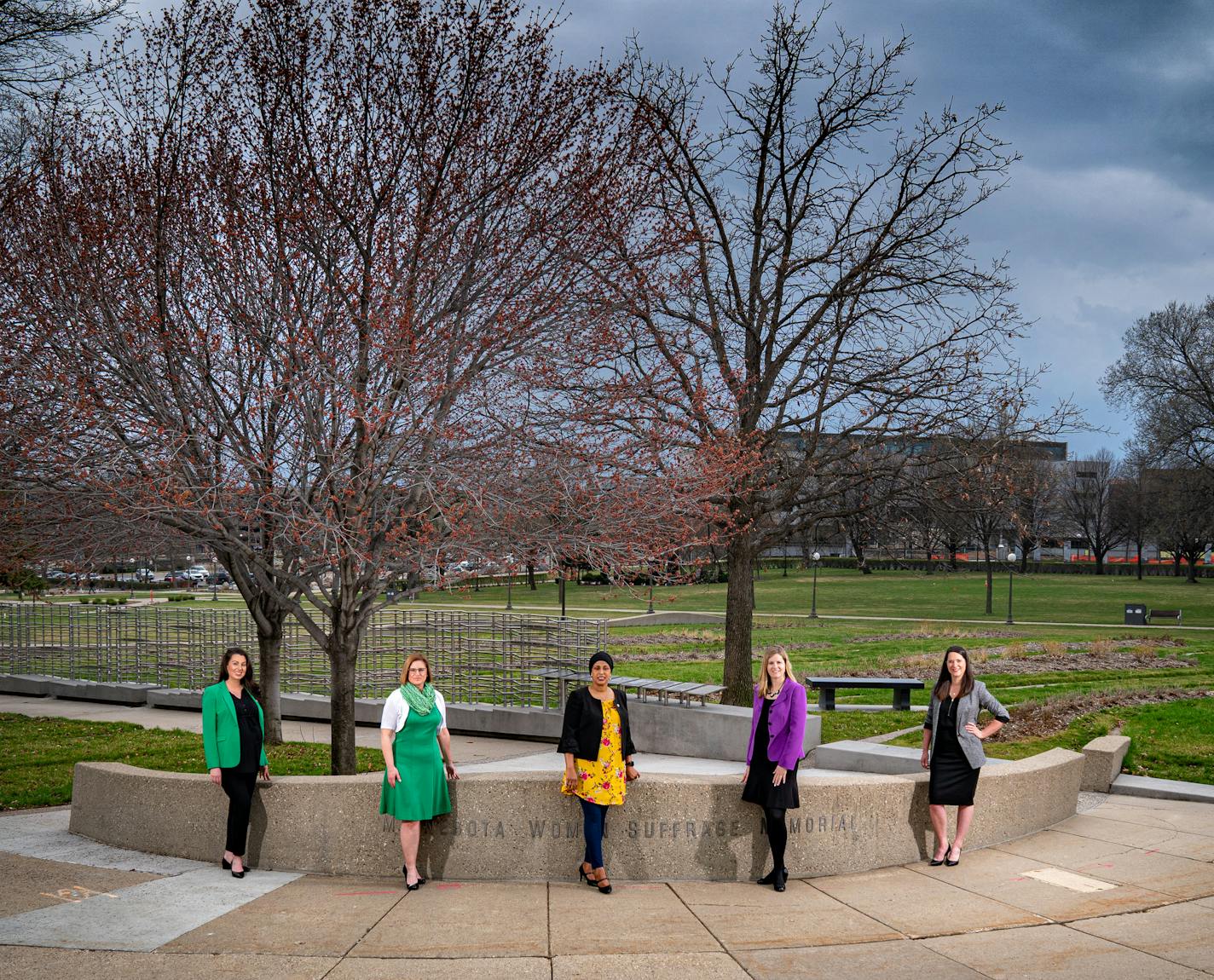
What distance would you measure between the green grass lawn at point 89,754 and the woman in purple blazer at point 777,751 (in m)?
6.36

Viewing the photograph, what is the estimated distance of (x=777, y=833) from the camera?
7250 mm

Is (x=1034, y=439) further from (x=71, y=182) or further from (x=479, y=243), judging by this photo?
(x=71, y=182)

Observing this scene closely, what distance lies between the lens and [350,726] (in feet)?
37.2

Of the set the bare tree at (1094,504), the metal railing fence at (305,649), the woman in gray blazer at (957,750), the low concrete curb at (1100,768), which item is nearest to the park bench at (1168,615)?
the metal railing fence at (305,649)

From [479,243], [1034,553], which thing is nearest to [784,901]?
[479,243]

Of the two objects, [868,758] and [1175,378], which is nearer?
[868,758]

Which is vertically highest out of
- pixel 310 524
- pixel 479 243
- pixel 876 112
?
pixel 876 112

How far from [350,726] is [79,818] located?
3157 millimetres

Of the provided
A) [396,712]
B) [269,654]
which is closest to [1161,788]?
[396,712]

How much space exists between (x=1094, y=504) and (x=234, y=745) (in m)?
100

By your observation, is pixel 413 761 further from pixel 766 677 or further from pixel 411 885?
pixel 766 677

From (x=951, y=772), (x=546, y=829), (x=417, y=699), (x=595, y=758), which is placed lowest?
(x=546, y=829)

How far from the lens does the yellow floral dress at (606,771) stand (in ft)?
23.2

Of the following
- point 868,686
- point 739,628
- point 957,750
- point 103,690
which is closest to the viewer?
point 957,750
